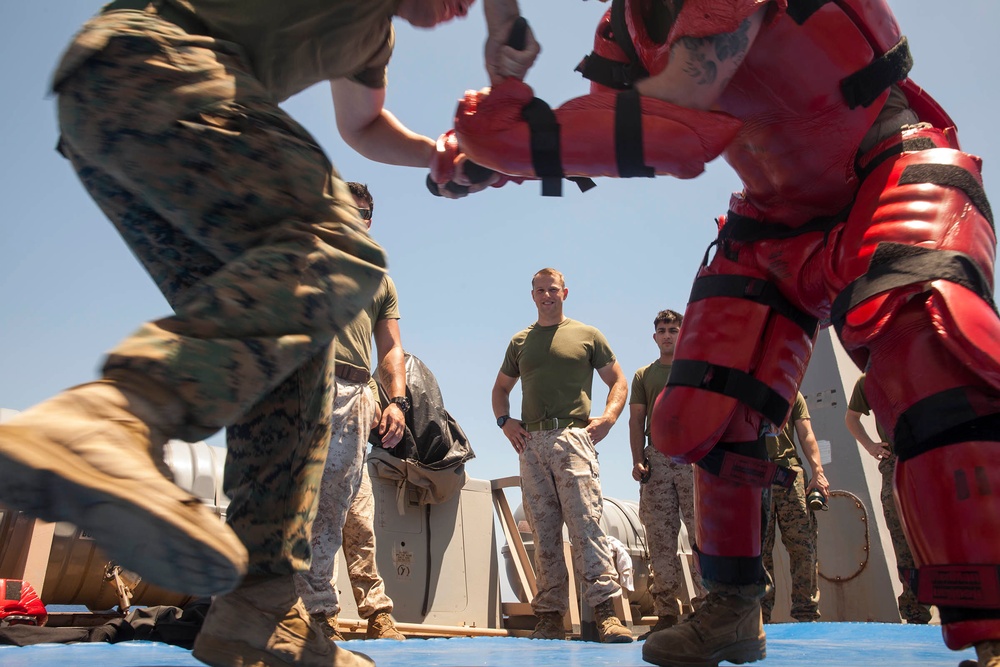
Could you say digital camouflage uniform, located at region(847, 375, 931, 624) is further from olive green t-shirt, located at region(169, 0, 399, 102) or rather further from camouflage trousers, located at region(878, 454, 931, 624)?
olive green t-shirt, located at region(169, 0, 399, 102)

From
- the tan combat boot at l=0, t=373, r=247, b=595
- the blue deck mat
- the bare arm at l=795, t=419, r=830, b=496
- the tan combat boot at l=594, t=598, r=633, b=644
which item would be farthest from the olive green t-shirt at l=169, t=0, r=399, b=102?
the bare arm at l=795, t=419, r=830, b=496

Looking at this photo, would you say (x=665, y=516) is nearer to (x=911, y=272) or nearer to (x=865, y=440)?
(x=865, y=440)

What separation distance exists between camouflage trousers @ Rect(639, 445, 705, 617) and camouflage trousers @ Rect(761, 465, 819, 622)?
2.62ft

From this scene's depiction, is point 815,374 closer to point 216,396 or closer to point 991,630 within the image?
point 991,630

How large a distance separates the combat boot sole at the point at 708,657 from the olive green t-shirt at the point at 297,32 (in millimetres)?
1620

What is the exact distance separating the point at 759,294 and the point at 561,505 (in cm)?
318

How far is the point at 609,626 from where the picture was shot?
4.35 meters

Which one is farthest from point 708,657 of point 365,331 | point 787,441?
point 787,441

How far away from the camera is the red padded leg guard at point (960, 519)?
1.38 m

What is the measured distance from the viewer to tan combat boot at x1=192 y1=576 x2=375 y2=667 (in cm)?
130

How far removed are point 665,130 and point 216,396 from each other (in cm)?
104

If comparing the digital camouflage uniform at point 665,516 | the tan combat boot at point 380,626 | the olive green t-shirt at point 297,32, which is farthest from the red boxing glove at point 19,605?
the digital camouflage uniform at point 665,516

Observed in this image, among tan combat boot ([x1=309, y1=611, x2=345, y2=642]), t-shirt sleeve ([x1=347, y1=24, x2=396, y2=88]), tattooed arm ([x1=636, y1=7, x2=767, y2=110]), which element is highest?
t-shirt sleeve ([x1=347, y1=24, x2=396, y2=88])

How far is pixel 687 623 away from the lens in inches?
78.9
